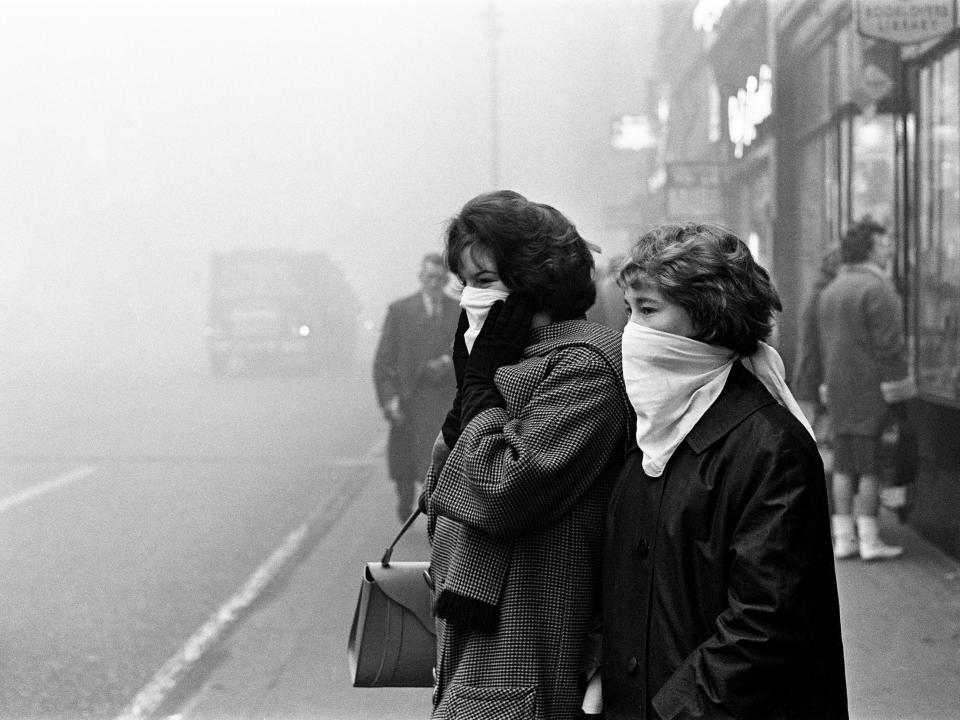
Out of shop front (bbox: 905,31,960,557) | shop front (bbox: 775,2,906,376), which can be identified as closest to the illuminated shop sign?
shop front (bbox: 775,2,906,376)

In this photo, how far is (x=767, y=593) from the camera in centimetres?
197

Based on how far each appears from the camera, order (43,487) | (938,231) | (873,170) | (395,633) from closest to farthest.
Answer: (395,633) < (938,231) < (873,170) < (43,487)

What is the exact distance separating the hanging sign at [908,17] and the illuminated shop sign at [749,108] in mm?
6681

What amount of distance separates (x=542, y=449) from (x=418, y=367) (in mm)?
5716

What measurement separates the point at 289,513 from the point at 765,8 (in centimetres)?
765

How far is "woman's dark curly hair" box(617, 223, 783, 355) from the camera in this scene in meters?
2.12

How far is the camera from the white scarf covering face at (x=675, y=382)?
2131 mm

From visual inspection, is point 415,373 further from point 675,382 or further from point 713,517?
point 713,517

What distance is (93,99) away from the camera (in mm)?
15891

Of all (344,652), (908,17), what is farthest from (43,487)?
(908,17)

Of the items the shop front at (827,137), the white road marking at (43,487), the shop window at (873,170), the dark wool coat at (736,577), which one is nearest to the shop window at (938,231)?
the shop front at (827,137)

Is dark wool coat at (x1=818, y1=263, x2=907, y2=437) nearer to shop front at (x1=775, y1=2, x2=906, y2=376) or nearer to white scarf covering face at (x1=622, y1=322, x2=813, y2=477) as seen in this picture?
shop front at (x1=775, y1=2, x2=906, y2=376)

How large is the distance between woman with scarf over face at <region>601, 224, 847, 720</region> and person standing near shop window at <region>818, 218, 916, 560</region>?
16.6ft

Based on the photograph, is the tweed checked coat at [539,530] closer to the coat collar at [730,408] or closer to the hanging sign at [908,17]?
the coat collar at [730,408]
